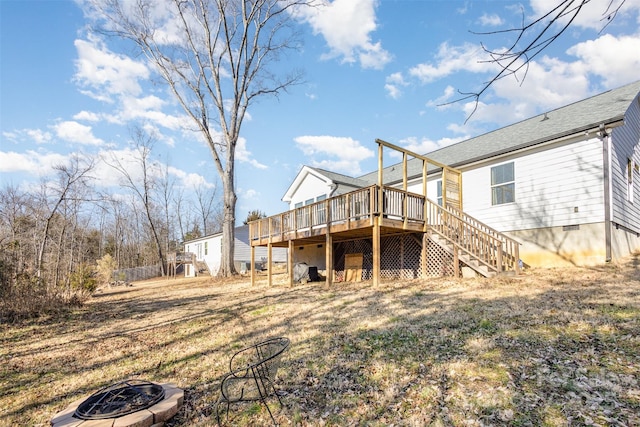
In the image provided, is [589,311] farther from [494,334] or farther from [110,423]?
[110,423]

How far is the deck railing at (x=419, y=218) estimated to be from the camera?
978 cm

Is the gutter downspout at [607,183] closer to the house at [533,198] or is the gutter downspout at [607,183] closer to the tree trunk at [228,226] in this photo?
the house at [533,198]

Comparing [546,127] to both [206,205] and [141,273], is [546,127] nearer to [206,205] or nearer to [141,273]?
[141,273]

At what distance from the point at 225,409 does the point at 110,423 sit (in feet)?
3.88

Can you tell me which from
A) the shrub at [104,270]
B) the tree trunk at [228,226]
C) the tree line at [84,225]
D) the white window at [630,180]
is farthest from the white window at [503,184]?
the shrub at [104,270]

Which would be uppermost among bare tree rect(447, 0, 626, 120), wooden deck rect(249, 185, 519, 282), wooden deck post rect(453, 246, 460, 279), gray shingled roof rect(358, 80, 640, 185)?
gray shingled roof rect(358, 80, 640, 185)

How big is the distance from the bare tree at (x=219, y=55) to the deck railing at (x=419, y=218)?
31.7ft

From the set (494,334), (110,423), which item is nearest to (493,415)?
(494,334)

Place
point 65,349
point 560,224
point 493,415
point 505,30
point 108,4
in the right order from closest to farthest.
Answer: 1. point 505,30
2. point 493,415
3. point 65,349
4. point 560,224
5. point 108,4

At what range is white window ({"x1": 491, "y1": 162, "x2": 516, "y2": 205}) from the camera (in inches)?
453

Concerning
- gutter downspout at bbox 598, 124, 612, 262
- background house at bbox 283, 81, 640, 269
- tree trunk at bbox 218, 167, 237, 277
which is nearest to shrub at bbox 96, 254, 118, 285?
tree trunk at bbox 218, 167, 237, 277

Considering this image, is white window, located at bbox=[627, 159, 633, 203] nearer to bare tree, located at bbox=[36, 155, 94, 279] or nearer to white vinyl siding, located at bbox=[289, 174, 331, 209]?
white vinyl siding, located at bbox=[289, 174, 331, 209]

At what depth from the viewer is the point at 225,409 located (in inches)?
157

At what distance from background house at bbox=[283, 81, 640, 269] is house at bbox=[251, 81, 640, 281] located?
0.03 meters
